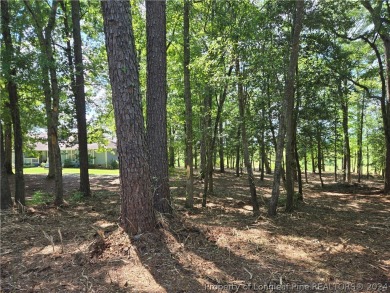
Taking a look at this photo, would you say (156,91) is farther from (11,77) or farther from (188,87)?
(11,77)

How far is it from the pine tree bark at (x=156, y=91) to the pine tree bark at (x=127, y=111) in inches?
47.0

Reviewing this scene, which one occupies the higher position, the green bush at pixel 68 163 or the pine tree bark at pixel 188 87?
the pine tree bark at pixel 188 87

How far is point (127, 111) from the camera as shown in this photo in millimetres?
3604

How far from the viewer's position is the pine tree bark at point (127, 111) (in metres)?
3.54

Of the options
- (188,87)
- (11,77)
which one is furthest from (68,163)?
(188,87)

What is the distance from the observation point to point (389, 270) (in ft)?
11.5

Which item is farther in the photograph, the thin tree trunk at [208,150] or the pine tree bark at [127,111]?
the thin tree trunk at [208,150]

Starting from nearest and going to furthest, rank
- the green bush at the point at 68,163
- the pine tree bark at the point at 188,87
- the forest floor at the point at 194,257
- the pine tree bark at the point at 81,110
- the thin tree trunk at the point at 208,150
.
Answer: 1. the forest floor at the point at 194,257
2. the pine tree bark at the point at 188,87
3. the thin tree trunk at the point at 208,150
4. the pine tree bark at the point at 81,110
5. the green bush at the point at 68,163

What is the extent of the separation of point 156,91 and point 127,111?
1571 millimetres

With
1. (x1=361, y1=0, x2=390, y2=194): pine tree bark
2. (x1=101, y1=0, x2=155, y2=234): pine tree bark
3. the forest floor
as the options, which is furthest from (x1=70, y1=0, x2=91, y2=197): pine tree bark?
(x1=361, y1=0, x2=390, y2=194): pine tree bark

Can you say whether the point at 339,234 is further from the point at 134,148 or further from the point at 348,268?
the point at 134,148

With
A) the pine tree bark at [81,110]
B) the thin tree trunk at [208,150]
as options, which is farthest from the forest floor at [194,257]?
the pine tree bark at [81,110]

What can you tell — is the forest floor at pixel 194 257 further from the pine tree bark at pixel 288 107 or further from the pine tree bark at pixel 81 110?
the pine tree bark at pixel 81 110

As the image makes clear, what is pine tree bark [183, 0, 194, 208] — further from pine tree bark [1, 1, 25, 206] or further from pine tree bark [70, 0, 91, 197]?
pine tree bark [1, 1, 25, 206]
